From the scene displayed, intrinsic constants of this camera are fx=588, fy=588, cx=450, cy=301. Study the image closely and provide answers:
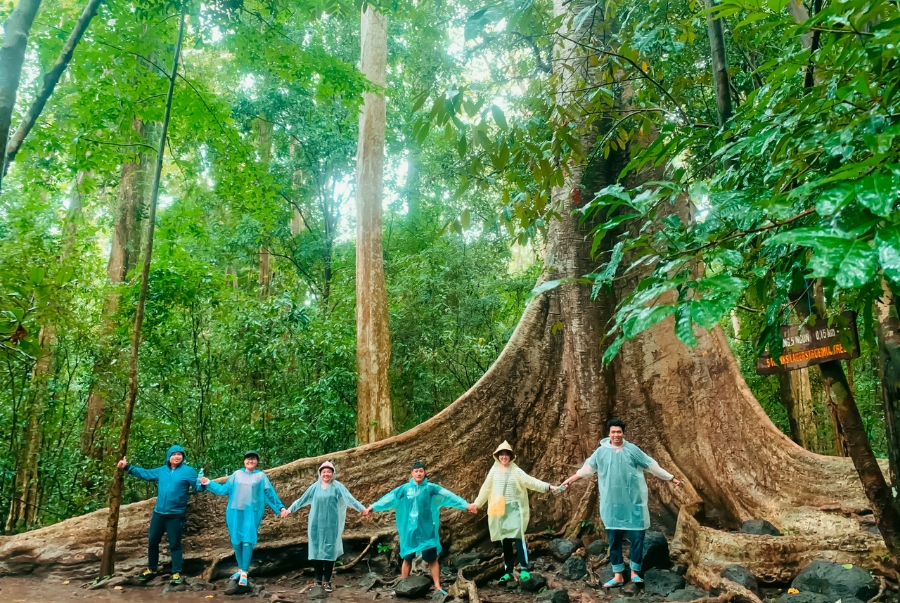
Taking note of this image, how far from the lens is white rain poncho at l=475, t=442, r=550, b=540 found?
17.9 feet

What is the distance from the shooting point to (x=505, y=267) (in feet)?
38.4

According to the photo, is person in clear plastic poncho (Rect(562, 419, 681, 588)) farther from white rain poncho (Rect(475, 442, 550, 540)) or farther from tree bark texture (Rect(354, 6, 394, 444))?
tree bark texture (Rect(354, 6, 394, 444))

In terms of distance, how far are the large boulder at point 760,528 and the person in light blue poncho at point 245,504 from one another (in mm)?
4152

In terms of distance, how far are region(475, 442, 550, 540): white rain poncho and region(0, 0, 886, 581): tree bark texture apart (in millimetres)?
699

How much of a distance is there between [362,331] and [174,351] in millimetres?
2725

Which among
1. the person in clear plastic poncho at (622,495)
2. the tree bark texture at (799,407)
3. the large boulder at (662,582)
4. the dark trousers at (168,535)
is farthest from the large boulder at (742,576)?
the tree bark texture at (799,407)

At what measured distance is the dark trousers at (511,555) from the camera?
212 inches

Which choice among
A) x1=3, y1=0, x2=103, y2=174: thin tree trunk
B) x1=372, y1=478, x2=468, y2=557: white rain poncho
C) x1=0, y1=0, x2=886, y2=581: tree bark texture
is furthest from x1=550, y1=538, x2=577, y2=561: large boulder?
x1=3, y1=0, x2=103, y2=174: thin tree trunk

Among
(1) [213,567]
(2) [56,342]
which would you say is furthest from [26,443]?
(1) [213,567]

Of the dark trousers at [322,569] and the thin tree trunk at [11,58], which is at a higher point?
the thin tree trunk at [11,58]

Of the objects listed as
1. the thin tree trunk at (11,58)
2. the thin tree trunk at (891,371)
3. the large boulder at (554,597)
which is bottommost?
the large boulder at (554,597)

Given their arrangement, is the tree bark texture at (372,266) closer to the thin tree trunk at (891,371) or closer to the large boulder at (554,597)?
the large boulder at (554,597)

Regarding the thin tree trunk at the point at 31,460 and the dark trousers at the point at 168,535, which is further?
the thin tree trunk at the point at 31,460

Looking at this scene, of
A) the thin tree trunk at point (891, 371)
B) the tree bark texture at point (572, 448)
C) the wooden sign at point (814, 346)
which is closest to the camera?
the thin tree trunk at point (891, 371)
